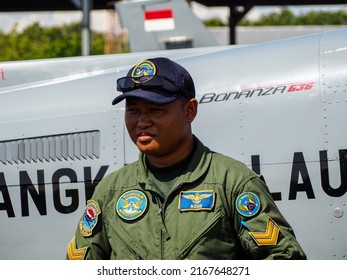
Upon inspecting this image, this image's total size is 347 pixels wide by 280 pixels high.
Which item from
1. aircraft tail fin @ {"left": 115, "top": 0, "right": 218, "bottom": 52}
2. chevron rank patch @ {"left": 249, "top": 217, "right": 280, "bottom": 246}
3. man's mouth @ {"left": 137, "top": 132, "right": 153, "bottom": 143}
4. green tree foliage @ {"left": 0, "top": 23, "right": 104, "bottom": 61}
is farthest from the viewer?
green tree foliage @ {"left": 0, "top": 23, "right": 104, "bottom": 61}

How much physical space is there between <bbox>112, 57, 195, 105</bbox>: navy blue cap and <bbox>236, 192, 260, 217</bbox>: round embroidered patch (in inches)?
16.9

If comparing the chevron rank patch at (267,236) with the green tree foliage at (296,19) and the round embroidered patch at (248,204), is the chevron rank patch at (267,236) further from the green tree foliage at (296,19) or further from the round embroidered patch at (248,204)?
the green tree foliage at (296,19)

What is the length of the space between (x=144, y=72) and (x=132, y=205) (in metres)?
0.48

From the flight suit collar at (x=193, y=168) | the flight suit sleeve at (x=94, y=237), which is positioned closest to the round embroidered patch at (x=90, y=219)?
the flight suit sleeve at (x=94, y=237)

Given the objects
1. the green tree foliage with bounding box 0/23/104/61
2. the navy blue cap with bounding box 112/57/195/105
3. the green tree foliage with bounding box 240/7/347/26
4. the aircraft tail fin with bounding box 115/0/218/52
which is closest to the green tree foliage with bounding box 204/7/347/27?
the green tree foliage with bounding box 240/7/347/26

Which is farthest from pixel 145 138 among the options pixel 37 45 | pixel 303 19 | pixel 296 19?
pixel 296 19

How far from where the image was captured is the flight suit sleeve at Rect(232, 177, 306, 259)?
9.54ft

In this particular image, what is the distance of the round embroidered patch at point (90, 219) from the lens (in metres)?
3.05

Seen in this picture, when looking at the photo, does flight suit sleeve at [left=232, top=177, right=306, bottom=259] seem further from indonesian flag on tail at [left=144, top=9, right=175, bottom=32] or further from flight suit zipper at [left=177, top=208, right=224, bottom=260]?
indonesian flag on tail at [left=144, top=9, right=175, bottom=32]

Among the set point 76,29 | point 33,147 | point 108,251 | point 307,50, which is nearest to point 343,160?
point 307,50

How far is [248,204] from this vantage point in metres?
2.91

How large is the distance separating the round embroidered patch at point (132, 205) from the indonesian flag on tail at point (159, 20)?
30.0 ft
